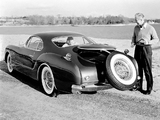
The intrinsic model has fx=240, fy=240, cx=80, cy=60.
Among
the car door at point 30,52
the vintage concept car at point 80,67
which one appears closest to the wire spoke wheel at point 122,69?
the vintage concept car at point 80,67

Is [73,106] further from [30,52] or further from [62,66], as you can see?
[30,52]

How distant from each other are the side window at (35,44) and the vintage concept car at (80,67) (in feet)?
0.11

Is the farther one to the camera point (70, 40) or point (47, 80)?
point (70, 40)

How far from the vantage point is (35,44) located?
21.0 ft

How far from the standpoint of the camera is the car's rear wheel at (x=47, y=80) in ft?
17.8

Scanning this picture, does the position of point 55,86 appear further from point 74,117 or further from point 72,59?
point 74,117

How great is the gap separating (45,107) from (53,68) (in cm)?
90

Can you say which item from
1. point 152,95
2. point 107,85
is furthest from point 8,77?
point 152,95

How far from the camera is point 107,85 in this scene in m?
4.98

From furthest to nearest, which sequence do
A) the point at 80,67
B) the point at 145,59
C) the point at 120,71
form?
the point at 145,59
the point at 120,71
the point at 80,67

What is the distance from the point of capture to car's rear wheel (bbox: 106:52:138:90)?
4734mm

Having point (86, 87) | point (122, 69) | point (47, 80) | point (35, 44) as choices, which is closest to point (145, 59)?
point (122, 69)

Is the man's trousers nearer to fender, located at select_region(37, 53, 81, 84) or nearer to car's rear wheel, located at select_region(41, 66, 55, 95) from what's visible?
fender, located at select_region(37, 53, 81, 84)

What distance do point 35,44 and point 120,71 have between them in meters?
2.50
